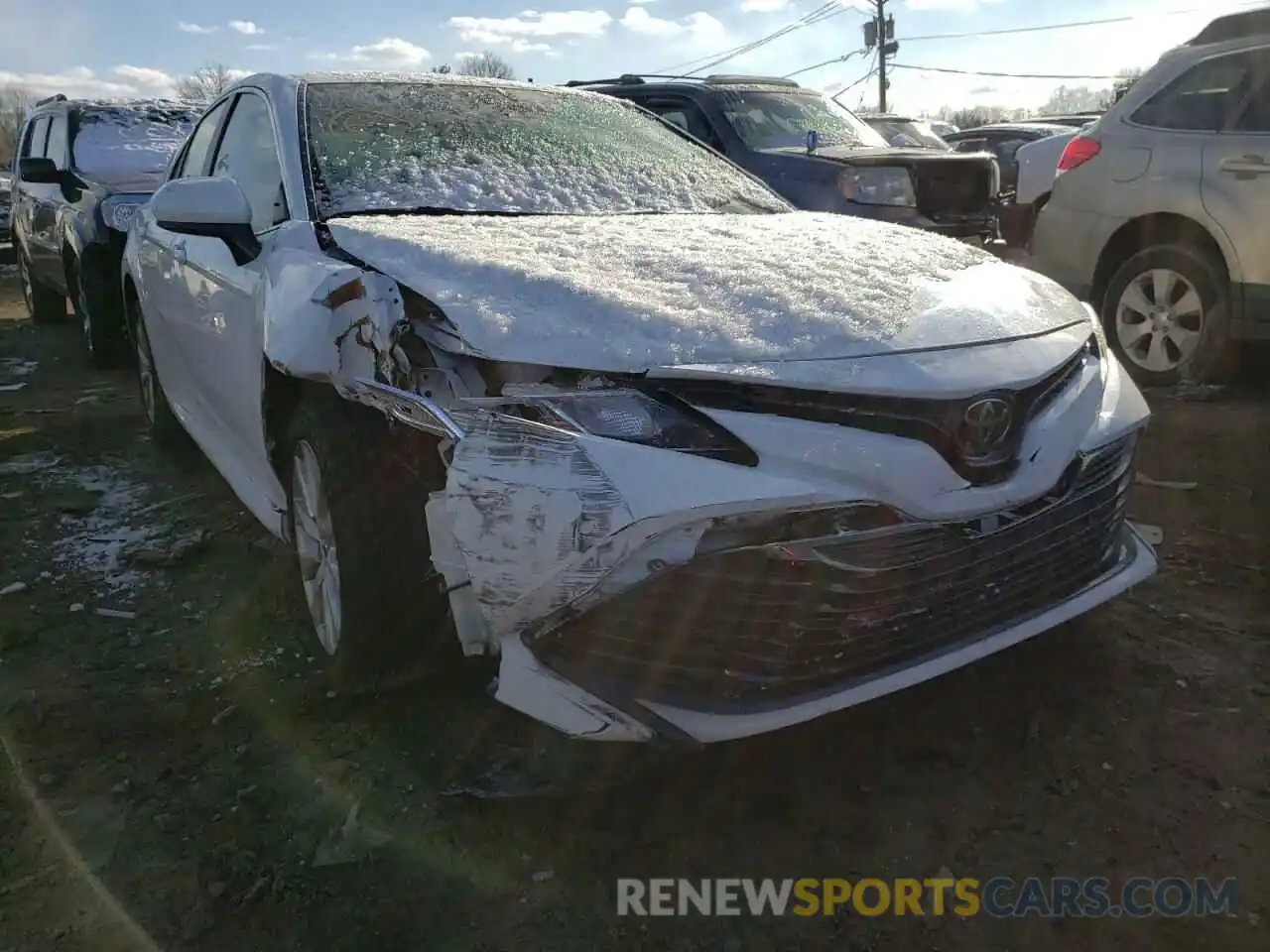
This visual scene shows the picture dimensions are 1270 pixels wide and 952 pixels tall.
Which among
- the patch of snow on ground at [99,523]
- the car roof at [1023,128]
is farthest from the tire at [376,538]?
the car roof at [1023,128]

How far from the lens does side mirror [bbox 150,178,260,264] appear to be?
2.91m

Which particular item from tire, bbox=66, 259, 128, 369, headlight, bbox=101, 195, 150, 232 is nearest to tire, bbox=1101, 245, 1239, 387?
headlight, bbox=101, 195, 150, 232

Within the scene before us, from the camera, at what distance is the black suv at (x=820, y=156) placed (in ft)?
22.4

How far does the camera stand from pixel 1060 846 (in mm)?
2076

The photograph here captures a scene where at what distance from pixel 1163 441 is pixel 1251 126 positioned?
1705mm

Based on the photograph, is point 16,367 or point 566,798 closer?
point 566,798

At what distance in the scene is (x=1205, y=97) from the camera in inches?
204

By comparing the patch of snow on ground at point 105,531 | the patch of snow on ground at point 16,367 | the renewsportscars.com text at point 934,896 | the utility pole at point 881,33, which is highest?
the utility pole at point 881,33

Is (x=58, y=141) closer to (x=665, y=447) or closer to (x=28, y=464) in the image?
(x=28, y=464)

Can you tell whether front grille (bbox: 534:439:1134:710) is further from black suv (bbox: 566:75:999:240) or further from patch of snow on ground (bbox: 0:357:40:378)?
patch of snow on ground (bbox: 0:357:40:378)

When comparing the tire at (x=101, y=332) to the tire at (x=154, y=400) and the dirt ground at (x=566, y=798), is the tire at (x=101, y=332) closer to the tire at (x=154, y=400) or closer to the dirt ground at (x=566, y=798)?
the tire at (x=154, y=400)

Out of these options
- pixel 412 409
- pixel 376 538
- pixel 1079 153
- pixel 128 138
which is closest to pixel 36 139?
pixel 128 138

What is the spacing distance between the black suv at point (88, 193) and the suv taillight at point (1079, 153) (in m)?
5.21

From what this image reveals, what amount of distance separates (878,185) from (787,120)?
46.6 inches
